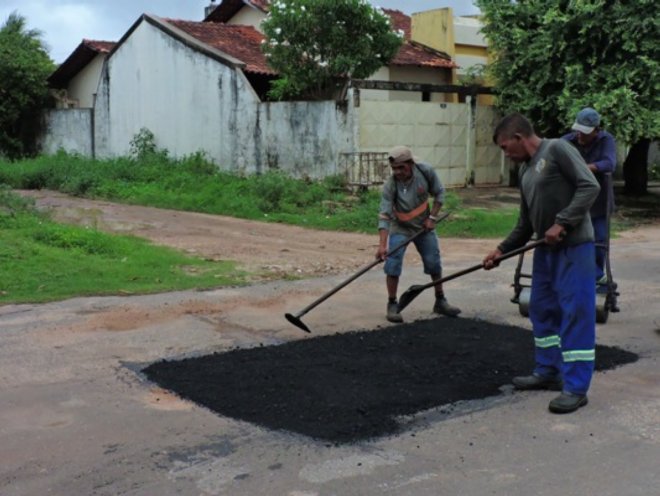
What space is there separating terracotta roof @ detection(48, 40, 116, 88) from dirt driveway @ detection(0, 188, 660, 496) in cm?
2105

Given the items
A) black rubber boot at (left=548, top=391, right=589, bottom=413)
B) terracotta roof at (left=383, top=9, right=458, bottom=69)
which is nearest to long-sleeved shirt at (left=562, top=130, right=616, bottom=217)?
black rubber boot at (left=548, top=391, right=589, bottom=413)

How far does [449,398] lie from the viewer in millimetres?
5051

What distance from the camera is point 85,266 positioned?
32.6 ft

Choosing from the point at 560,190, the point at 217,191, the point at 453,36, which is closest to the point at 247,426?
the point at 560,190

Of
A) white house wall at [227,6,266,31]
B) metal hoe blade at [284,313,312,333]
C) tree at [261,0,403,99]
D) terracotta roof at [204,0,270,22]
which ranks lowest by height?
metal hoe blade at [284,313,312,333]

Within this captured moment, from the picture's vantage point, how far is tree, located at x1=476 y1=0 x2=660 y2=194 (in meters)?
15.3

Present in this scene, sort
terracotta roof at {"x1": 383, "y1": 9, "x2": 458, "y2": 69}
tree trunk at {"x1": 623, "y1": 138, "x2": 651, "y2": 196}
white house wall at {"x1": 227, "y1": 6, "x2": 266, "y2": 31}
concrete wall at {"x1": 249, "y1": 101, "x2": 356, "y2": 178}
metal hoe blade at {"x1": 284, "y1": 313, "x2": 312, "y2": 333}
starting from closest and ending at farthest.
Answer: metal hoe blade at {"x1": 284, "y1": 313, "x2": 312, "y2": 333}
concrete wall at {"x1": 249, "y1": 101, "x2": 356, "y2": 178}
tree trunk at {"x1": 623, "y1": 138, "x2": 651, "y2": 196}
terracotta roof at {"x1": 383, "y1": 9, "x2": 458, "y2": 69}
white house wall at {"x1": 227, "y1": 6, "x2": 266, "y2": 31}

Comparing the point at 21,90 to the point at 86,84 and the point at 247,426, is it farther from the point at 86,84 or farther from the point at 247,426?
the point at 247,426

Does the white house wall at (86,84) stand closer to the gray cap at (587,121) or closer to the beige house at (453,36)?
the beige house at (453,36)

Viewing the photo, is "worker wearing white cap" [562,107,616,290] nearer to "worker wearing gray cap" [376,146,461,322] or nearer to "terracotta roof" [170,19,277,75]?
"worker wearing gray cap" [376,146,461,322]

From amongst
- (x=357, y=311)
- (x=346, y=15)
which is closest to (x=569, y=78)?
(x=346, y=15)

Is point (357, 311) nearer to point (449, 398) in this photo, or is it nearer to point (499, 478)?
point (449, 398)

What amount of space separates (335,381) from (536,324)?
4.42ft

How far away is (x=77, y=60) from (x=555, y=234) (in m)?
26.1
